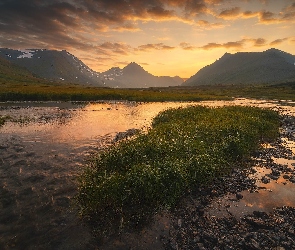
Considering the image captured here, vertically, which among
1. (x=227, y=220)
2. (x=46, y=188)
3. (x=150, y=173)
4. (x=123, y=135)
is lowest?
(x=227, y=220)

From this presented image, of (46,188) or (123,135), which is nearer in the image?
(46,188)

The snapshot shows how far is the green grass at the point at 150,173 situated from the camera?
12938 mm

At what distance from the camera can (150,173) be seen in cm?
1410

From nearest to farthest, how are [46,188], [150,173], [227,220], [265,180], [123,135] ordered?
[227,220]
[150,173]
[46,188]
[265,180]
[123,135]

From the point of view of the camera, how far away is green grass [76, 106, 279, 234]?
42.4 feet

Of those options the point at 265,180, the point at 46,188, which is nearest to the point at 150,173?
the point at 46,188

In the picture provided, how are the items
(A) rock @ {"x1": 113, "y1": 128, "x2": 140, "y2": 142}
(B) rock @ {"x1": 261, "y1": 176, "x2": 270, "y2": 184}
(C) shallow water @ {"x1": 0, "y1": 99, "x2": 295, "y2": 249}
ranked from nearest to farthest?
(C) shallow water @ {"x1": 0, "y1": 99, "x2": 295, "y2": 249} → (B) rock @ {"x1": 261, "y1": 176, "x2": 270, "y2": 184} → (A) rock @ {"x1": 113, "y1": 128, "x2": 140, "y2": 142}

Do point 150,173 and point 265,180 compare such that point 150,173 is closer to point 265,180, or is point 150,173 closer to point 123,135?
point 265,180

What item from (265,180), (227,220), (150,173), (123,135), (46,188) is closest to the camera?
(227,220)

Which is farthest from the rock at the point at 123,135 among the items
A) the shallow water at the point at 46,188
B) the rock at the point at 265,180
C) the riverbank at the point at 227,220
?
the rock at the point at 265,180

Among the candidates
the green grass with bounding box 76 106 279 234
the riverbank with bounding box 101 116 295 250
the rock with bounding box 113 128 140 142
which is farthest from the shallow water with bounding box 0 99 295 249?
the green grass with bounding box 76 106 279 234

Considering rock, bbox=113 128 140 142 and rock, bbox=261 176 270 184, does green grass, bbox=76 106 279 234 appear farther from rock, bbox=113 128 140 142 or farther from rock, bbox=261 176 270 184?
rock, bbox=113 128 140 142

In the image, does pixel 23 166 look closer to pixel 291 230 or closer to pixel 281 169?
pixel 291 230

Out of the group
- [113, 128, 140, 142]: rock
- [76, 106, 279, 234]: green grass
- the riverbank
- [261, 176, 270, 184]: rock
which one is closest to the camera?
the riverbank
